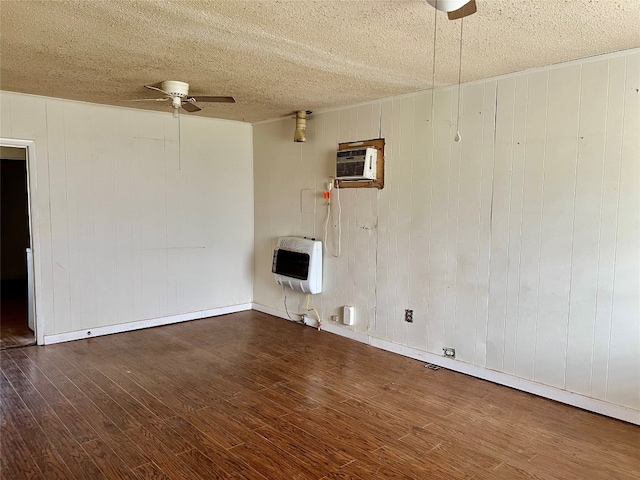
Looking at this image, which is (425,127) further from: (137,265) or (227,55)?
(137,265)

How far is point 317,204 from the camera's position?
16.3ft

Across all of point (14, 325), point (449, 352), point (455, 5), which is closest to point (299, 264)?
point (449, 352)

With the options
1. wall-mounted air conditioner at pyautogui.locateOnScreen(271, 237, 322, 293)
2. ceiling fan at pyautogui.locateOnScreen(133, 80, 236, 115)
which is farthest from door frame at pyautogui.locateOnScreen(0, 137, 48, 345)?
wall-mounted air conditioner at pyautogui.locateOnScreen(271, 237, 322, 293)

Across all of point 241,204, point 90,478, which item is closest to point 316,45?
point 90,478

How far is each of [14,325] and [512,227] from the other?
527 centimetres

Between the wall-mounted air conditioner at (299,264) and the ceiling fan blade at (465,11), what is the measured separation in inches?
122

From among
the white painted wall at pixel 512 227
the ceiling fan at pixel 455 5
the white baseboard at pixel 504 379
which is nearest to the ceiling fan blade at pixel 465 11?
the ceiling fan at pixel 455 5

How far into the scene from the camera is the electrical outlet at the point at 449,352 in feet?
12.5

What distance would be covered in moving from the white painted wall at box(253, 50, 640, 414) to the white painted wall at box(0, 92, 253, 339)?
154cm

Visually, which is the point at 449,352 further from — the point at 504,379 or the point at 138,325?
the point at 138,325

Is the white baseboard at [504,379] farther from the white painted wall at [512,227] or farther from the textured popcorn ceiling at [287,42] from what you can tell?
the textured popcorn ceiling at [287,42]

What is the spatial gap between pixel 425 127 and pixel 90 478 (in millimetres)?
3469

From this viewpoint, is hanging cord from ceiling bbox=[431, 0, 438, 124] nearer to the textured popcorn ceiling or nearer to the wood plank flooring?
the textured popcorn ceiling

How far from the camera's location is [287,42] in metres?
2.72
